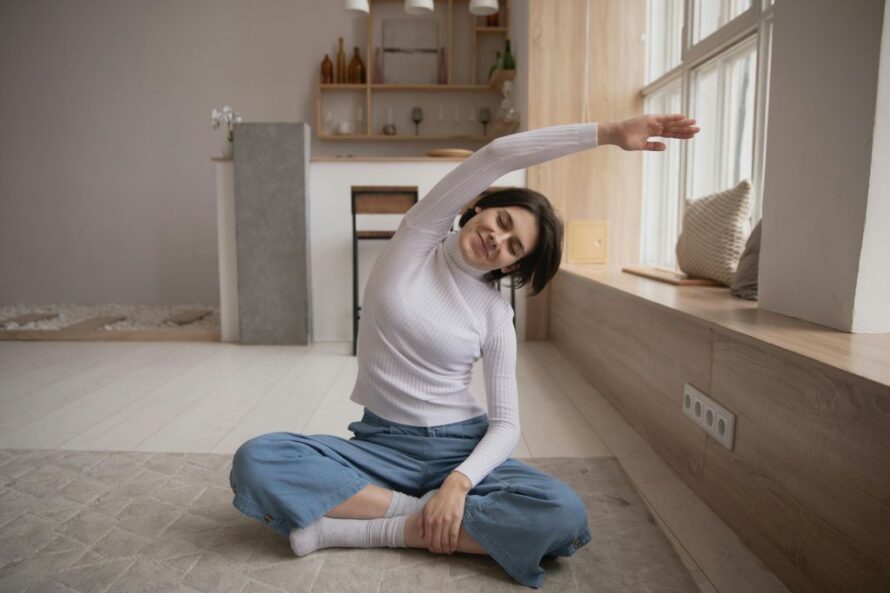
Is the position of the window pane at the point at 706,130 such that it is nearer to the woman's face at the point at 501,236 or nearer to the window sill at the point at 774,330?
the window sill at the point at 774,330

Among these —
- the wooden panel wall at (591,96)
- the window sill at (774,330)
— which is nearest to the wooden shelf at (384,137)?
the wooden panel wall at (591,96)

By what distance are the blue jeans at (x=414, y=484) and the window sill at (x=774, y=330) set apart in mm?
531

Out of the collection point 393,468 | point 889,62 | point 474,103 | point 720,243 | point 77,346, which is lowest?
point 77,346

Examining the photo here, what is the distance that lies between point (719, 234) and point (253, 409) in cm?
185

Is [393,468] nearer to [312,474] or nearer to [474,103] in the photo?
[312,474]

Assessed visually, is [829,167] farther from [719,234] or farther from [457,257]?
[719,234]

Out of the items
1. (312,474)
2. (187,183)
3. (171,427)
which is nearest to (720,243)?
(312,474)

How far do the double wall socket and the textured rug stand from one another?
0.83 feet

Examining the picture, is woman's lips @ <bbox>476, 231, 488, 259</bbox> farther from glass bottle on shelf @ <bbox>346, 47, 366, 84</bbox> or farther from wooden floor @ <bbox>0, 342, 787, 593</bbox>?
glass bottle on shelf @ <bbox>346, 47, 366, 84</bbox>

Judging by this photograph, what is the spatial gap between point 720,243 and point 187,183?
4531 millimetres

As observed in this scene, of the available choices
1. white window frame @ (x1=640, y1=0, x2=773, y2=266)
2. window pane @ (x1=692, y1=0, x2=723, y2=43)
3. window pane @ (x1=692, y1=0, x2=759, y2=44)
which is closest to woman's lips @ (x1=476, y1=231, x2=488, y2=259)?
white window frame @ (x1=640, y1=0, x2=773, y2=266)

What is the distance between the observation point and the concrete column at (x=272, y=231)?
3.72m

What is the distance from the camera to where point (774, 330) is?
150 cm

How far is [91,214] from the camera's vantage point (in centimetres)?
570
